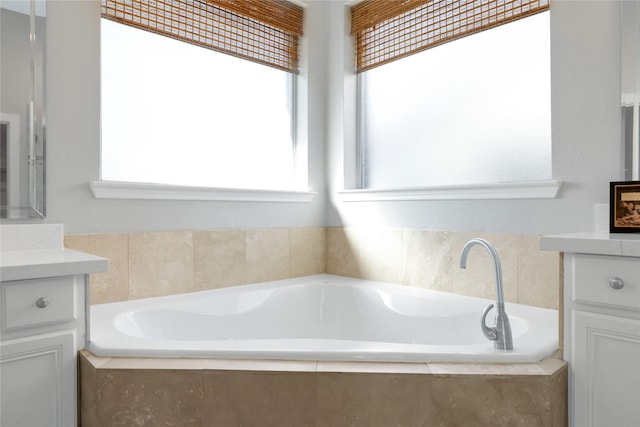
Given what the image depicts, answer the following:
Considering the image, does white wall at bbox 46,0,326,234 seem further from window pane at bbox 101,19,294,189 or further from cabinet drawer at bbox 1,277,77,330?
cabinet drawer at bbox 1,277,77,330

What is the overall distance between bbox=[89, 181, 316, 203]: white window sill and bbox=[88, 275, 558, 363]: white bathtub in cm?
49

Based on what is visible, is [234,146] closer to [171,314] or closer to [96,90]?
[96,90]

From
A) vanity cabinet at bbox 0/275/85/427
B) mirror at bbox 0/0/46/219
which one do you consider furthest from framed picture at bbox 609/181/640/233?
mirror at bbox 0/0/46/219

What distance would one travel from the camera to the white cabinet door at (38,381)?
1212 millimetres

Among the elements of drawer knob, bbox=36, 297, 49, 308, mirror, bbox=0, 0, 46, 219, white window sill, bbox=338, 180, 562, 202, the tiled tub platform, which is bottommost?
the tiled tub platform

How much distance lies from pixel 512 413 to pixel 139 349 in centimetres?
110

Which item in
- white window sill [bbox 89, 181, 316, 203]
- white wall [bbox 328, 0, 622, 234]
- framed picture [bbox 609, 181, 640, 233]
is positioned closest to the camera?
framed picture [bbox 609, 181, 640, 233]

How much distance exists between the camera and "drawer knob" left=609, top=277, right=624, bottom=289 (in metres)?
1.22

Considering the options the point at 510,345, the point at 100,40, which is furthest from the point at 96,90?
the point at 510,345

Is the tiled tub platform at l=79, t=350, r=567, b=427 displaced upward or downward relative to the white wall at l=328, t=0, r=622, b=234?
downward

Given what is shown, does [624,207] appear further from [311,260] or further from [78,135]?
[78,135]

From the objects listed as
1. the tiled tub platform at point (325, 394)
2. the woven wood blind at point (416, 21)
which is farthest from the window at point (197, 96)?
the tiled tub platform at point (325, 394)

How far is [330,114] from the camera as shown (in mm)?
Answer: 2754

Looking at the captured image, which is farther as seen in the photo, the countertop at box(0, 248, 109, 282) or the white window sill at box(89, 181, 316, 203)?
the white window sill at box(89, 181, 316, 203)
